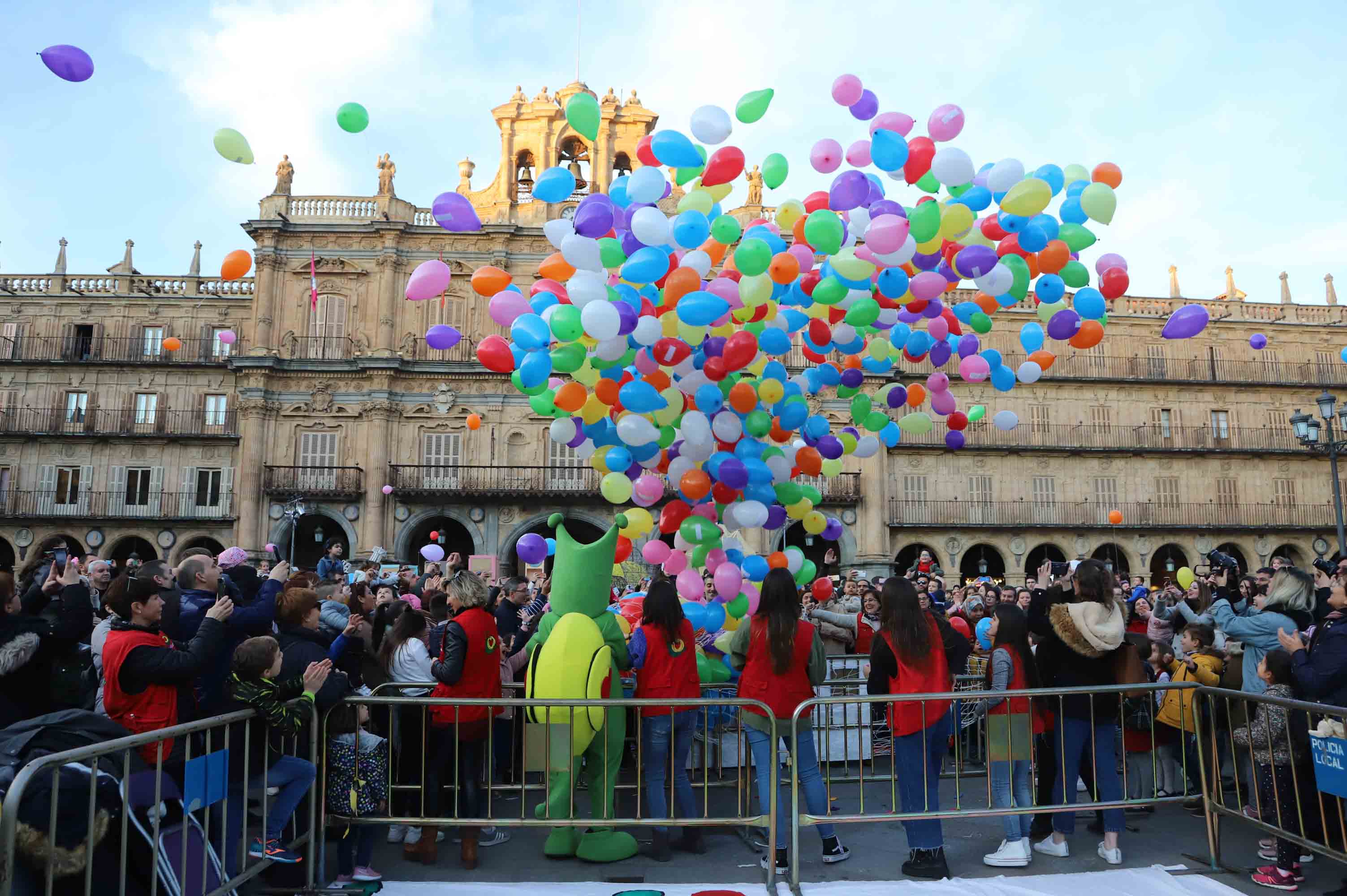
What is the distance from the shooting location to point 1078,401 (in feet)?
97.3

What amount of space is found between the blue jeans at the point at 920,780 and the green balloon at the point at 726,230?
10.3ft

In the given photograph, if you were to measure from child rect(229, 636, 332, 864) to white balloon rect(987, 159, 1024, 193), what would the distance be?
16.3ft

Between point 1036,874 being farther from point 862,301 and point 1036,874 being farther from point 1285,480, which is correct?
point 1285,480

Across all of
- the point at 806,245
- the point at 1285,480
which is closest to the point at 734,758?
the point at 806,245

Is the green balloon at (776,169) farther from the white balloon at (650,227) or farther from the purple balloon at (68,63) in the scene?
the purple balloon at (68,63)

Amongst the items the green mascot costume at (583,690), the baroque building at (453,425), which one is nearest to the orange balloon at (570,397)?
the green mascot costume at (583,690)

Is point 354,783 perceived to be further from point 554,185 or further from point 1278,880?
point 1278,880

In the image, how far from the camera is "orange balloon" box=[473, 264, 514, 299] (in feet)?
21.6

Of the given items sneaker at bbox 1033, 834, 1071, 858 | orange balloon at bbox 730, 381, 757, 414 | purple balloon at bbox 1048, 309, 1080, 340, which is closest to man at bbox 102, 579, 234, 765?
orange balloon at bbox 730, 381, 757, 414

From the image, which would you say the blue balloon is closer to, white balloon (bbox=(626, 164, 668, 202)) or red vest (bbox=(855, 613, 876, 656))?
white balloon (bbox=(626, 164, 668, 202))

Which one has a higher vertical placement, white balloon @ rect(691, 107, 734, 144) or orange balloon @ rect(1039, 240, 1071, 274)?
white balloon @ rect(691, 107, 734, 144)

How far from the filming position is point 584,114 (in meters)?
6.42

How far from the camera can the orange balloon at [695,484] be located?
21.7 feet

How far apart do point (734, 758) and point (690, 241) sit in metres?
4.32
